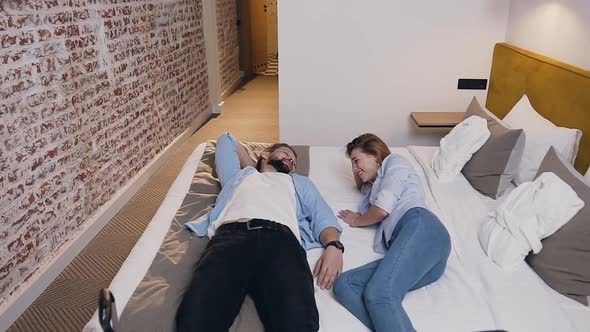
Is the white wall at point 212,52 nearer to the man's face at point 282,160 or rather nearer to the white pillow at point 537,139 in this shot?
the man's face at point 282,160

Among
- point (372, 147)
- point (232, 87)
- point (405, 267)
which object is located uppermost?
point (372, 147)

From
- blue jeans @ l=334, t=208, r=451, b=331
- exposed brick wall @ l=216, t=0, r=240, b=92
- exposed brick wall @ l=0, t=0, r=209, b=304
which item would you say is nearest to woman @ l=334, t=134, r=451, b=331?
blue jeans @ l=334, t=208, r=451, b=331

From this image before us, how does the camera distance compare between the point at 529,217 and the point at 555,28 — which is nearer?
the point at 529,217

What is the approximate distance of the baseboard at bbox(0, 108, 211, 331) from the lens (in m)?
2.10

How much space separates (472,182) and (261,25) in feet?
21.0

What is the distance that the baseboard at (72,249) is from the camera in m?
2.10

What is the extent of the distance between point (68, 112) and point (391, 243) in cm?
188

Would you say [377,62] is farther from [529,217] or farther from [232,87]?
[232,87]

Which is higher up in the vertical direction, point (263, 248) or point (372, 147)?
point (372, 147)

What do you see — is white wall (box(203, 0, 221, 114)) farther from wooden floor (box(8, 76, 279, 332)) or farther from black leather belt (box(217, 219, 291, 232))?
black leather belt (box(217, 219, 291, 232))

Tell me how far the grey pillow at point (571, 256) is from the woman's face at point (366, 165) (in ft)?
2.45

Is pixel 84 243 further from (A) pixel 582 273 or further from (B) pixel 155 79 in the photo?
(A) pixel 582 273

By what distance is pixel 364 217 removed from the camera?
1929mm

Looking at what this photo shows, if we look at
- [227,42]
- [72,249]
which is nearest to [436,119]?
[72,249]
